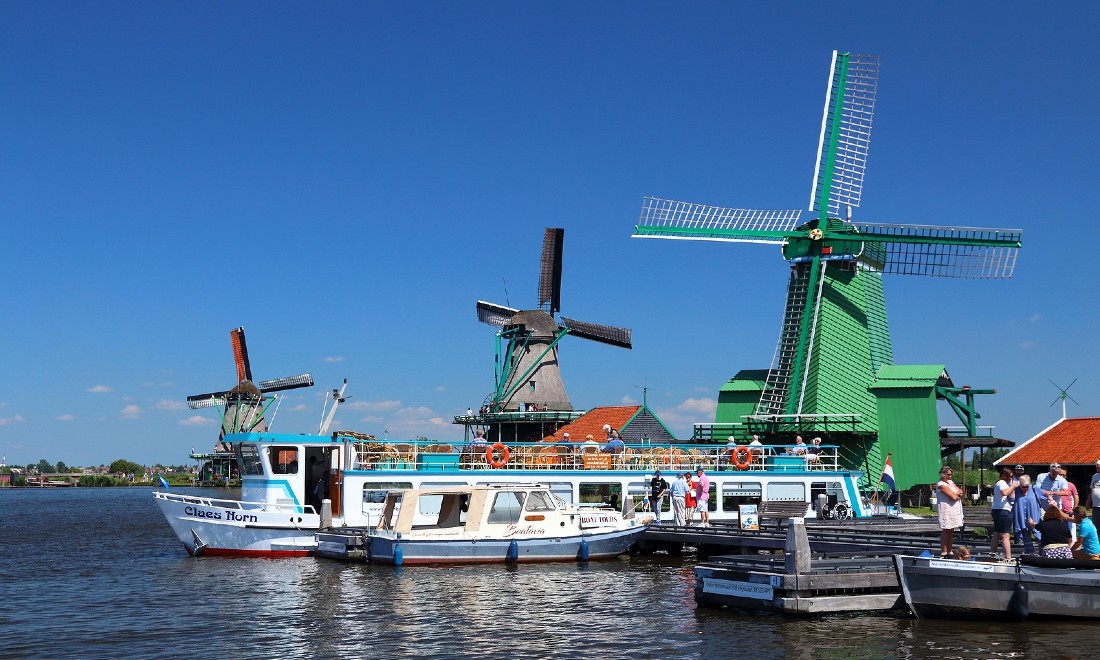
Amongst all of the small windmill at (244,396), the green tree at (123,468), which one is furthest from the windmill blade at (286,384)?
the green tree at (123,468)

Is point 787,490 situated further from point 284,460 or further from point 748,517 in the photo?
point 284,460

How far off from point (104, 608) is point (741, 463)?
2188 cm

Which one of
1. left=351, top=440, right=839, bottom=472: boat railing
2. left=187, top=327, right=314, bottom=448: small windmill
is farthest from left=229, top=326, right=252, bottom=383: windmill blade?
left=351, top=440, right=839, bottom=472: boat railing

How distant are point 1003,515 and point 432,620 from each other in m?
11.2

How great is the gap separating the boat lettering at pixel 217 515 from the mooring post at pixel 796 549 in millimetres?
18091

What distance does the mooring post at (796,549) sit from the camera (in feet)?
66.1

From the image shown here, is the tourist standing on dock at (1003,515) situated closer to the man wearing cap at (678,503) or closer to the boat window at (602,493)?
the man wearing cap at (678,503)

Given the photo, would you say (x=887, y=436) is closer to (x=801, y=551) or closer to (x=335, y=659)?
(x=801, y=551)

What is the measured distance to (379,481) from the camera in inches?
1319

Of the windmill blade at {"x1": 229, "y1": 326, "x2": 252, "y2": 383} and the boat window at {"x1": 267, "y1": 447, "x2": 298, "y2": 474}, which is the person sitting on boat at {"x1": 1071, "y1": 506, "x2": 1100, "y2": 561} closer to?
the boat window at {"x1": 267, "y1": 447, "x2": 298, "y2": 474}

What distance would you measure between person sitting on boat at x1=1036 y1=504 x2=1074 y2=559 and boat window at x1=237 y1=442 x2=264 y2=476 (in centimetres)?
2305

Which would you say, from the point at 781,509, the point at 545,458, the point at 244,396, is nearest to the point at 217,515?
the point at 545,458

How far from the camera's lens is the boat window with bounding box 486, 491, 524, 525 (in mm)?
29766

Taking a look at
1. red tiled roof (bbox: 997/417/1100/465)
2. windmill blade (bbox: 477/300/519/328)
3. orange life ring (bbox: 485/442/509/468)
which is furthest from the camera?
windmill blade (bbox: 477/300/519/328)
